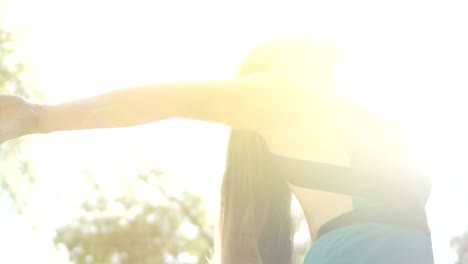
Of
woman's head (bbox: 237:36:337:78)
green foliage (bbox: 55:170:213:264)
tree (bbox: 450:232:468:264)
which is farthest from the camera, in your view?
green foliage (bbox: 55:170:213:264)

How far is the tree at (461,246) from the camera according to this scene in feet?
26.2

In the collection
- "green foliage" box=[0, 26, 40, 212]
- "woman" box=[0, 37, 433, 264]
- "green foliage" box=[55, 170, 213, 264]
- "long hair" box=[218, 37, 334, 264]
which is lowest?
"green foliage" box=[55, 170, 213, 264]

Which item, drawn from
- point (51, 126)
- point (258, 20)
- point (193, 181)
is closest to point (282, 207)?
point (51, 126)

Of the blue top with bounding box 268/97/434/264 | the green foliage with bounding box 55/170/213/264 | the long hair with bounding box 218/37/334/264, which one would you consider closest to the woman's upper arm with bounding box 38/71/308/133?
the blue top with bounding box 268/97/434/264

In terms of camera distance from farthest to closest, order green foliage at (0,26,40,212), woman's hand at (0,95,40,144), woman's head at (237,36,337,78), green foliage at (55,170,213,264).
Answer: green foliage at (55,170,213,264) → green foliage at (0,26,40,212) → woman's head at (237,36,337,78) → woman's hand at (0,95,40,144)

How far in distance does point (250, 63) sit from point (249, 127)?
1.03 feet

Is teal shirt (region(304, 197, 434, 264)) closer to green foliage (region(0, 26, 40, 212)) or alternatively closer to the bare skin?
the bare skin

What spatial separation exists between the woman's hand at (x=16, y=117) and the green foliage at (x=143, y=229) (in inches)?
306

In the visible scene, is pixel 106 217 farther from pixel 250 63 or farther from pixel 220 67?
pixel 250 63

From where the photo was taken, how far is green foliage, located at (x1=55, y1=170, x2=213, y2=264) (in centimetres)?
877

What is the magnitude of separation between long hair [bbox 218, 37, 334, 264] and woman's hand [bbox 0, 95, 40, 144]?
1.79 feet

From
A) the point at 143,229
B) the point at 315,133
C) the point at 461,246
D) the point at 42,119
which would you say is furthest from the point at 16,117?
the point at 143,229

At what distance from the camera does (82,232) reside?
9.12 metres

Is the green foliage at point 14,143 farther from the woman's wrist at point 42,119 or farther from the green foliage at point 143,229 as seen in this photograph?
the woman's wrist at point 42,119
